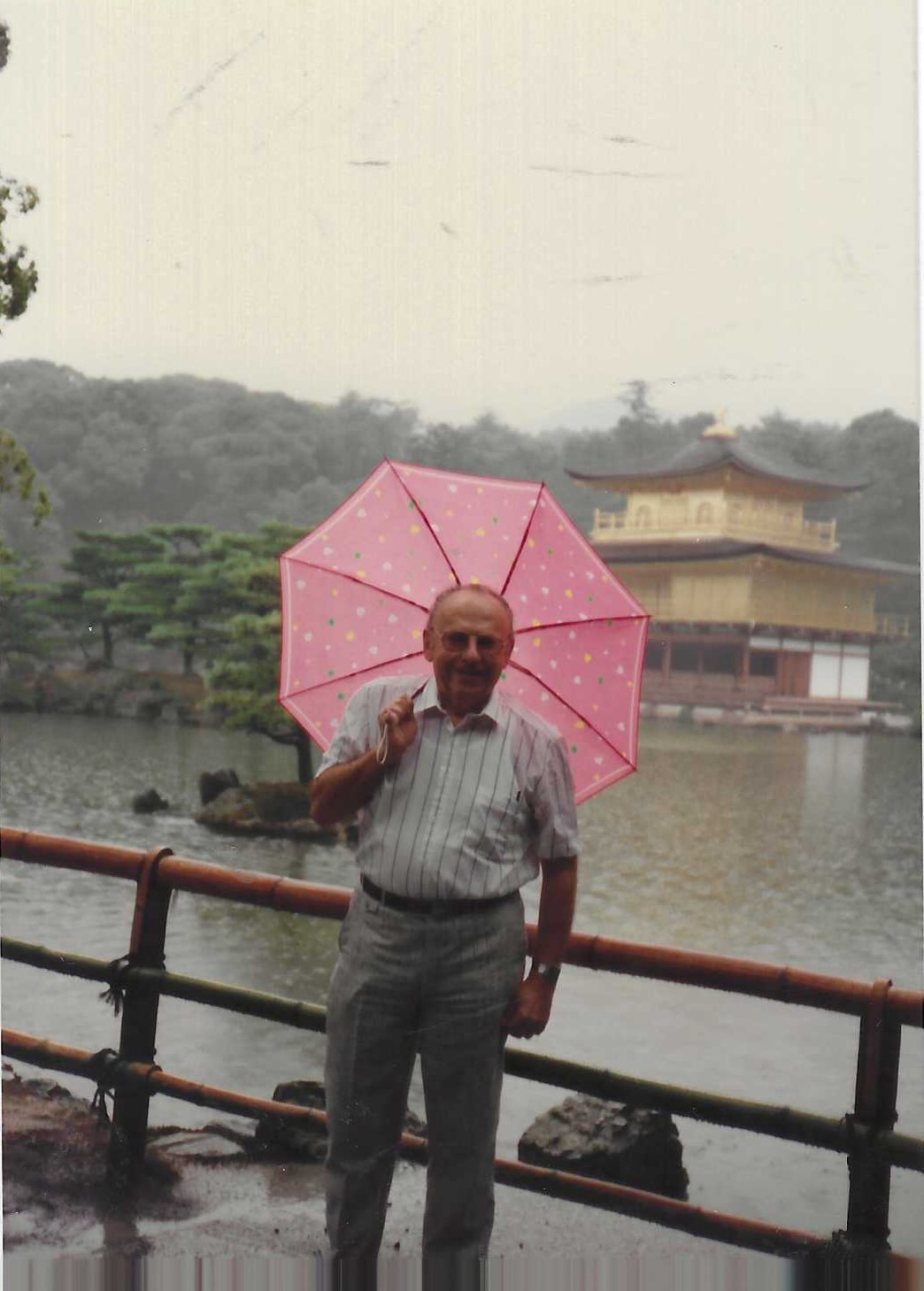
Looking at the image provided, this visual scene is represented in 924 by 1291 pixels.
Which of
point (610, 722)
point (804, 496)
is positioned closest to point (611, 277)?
point (804, 496)

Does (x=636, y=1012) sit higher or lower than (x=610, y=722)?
lower

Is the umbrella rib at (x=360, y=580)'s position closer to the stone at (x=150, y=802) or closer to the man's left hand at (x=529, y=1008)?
the man's left hand at (x=529, y=1008)

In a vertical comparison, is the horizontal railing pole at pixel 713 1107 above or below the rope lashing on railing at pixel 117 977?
below

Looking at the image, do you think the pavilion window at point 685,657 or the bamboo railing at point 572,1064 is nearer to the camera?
the bamboo railing at point 572,1064

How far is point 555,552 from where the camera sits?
5.04ft

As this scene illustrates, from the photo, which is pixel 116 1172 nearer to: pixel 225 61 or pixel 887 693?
pixel 887 693

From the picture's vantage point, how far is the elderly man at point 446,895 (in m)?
1.26

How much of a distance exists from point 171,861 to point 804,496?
4.65ft

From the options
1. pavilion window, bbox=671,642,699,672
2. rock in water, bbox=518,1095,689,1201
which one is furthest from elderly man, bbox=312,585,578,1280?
pavilion window, bbox=671,642,699,672

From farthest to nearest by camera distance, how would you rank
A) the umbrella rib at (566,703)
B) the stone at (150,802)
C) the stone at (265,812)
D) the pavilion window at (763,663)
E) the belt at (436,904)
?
the stone at (150,802), the stone at (265,812), the pavilion window at (763,663), the umbrella rib at (566,703), the belt at (436,904)

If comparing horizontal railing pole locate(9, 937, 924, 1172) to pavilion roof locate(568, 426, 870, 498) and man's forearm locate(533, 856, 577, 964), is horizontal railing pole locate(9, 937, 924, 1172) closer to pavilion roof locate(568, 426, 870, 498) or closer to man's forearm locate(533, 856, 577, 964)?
man's forearm locate(533, 856, 577, 964)

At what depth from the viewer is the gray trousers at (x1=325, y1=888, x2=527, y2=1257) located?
4.13 ft

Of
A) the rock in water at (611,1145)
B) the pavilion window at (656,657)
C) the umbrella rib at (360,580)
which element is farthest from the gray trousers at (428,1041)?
the pavilion window at (656,657)

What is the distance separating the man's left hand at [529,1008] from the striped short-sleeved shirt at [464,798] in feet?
0.40
